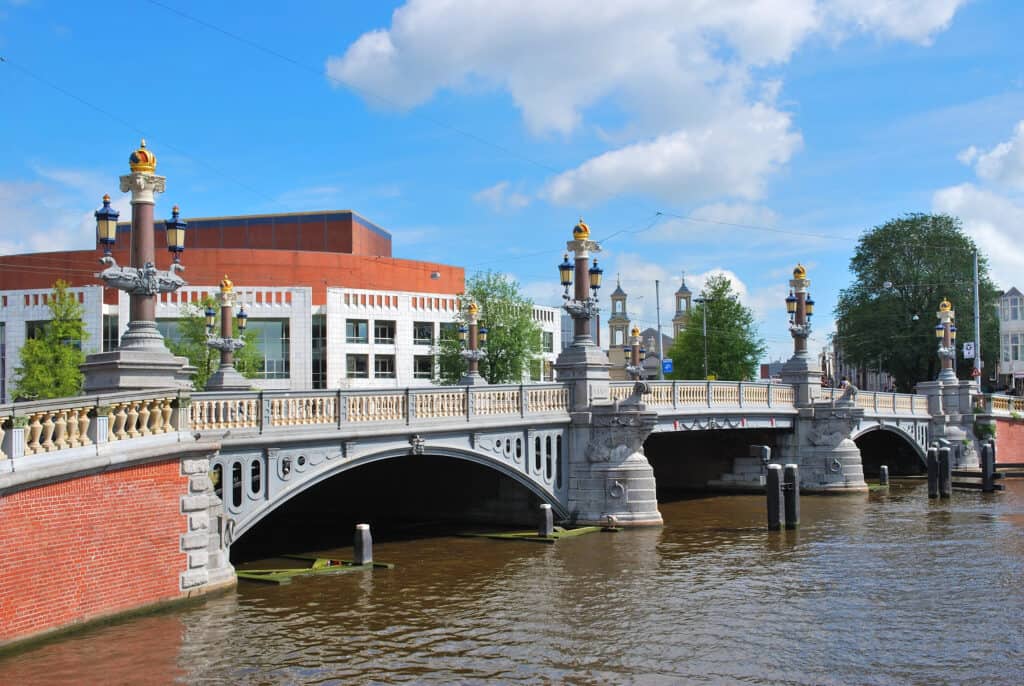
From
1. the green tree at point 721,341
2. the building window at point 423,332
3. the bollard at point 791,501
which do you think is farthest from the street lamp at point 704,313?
the bollard at point 791,501

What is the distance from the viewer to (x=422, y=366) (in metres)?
69.5

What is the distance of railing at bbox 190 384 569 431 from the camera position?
1945 cm

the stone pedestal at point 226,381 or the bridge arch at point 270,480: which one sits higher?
the stone pedestal at point 226,381

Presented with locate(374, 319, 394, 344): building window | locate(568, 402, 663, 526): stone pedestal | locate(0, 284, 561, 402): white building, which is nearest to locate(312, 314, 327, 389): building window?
locate(0, 284, 561, 402): white building

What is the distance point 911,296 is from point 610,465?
48526 millimetres

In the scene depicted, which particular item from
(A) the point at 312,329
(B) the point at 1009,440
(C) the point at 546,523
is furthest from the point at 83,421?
(B) the point at 1009,440

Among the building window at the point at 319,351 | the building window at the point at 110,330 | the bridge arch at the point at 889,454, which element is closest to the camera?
the bridge arch at the point at 889,454

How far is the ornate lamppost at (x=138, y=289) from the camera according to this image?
1758cm

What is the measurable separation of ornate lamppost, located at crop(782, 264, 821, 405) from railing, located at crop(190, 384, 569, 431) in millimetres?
15611

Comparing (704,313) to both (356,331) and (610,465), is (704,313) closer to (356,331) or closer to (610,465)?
(356,331)

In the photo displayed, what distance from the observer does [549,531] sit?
26.6m

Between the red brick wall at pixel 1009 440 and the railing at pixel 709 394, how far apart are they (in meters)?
18.9

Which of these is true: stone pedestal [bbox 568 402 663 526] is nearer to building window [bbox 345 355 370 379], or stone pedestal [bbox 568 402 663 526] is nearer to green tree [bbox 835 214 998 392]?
building window [bbox 345 355 370 379]

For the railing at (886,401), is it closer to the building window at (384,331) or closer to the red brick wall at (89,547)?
the red brick wall at (89,547)
